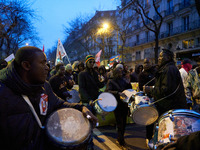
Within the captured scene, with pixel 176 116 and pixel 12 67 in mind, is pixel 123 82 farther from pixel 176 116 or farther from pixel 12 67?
pixel 12 67

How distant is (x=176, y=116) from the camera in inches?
88.0

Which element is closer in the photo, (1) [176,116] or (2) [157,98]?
(1) [176,116]

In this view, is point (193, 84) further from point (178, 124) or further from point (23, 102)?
point (23, 102)

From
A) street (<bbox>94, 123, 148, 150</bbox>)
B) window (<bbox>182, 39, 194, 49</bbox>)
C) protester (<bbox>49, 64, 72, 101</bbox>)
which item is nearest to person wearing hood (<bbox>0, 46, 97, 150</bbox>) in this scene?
protester (<bbox>49, 64, 72, 101</bbox>)

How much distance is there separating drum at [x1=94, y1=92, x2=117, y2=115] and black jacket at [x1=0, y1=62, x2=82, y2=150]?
2033 millimetres

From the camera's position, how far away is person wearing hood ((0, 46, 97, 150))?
1.36m

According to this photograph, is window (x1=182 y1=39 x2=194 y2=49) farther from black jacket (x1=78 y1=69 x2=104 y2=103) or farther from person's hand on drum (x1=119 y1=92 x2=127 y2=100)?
black jacket (x1=78 y1=69 x2=104 y2=103)

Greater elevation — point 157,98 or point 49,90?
point 49,90

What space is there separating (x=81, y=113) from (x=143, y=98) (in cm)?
191

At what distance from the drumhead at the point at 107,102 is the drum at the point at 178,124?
1.49 m

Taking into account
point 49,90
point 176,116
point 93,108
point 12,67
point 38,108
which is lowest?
point 93,108

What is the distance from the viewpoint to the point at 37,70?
165cm

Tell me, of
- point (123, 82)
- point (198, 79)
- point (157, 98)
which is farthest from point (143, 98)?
point (198, 79)

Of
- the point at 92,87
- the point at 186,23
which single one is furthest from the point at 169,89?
the point at 186,23
